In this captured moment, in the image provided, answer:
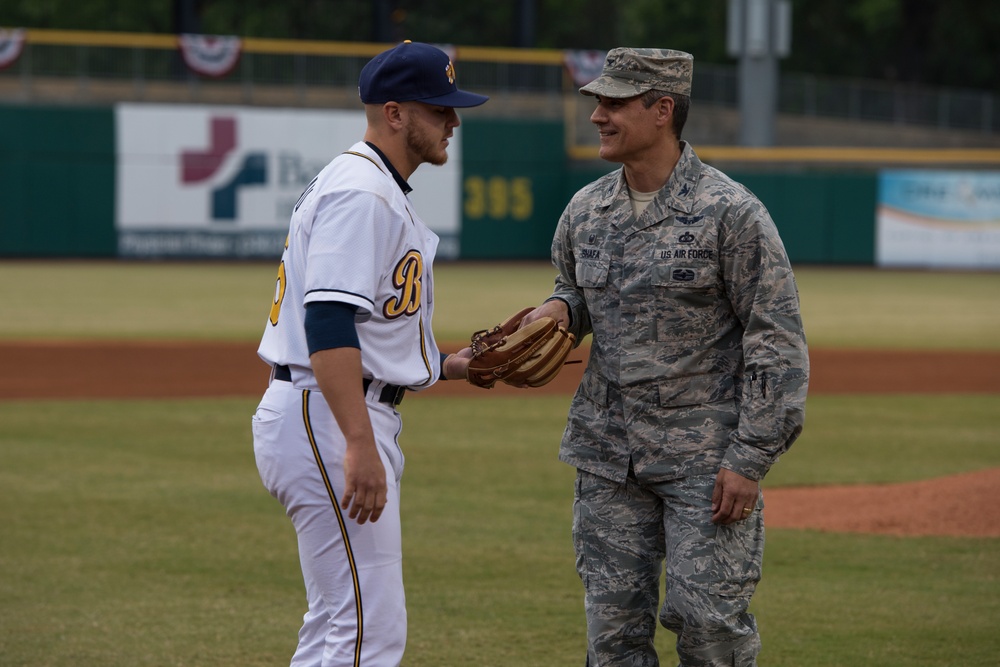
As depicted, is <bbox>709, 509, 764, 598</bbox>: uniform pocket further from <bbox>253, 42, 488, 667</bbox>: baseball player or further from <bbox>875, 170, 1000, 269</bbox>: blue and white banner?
<bbox>875, 170, 1000, 269</bbox>: blue and white banner

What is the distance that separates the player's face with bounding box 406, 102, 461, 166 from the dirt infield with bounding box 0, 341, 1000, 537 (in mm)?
4255

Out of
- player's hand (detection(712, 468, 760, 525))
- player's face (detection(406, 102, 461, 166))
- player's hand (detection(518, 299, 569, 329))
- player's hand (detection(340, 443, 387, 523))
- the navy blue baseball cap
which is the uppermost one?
the navy blue baseball cap

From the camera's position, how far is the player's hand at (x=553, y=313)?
12.1 feet

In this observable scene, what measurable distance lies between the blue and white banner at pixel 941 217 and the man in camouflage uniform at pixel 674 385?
2809cm

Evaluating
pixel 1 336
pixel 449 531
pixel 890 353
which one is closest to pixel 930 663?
pixel 449 531

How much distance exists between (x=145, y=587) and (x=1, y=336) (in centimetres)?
1128

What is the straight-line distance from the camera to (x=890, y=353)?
50.4ft

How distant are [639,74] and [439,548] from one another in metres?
3.40

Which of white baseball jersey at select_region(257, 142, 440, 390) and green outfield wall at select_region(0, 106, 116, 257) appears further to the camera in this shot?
green outfield wall at select_region(0, 106, 116, 257)

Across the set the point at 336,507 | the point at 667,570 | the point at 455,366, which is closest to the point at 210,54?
the point at 455,366

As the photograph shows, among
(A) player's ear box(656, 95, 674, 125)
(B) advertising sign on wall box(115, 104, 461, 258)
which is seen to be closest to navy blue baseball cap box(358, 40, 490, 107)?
(A) player's ear box(656, 95, 674, 125)

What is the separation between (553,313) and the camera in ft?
12.2

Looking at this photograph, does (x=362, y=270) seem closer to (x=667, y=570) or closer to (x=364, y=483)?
(x=364, y=483)

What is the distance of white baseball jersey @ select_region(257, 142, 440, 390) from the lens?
3.01 meters
